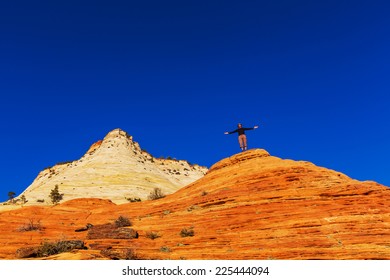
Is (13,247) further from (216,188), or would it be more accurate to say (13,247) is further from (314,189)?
(314,189)

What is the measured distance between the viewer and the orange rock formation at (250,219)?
14.8m

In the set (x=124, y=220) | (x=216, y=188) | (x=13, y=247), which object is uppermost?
(x=216, y=188)

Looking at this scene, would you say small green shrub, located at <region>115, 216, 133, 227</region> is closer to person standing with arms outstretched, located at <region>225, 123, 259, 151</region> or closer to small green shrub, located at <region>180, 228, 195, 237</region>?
small green shrub, located at <region>180, 228, 195, 237</region>

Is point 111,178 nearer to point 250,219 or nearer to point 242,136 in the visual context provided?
point 242,136

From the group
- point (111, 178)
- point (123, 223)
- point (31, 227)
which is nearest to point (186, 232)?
point (123, 223)

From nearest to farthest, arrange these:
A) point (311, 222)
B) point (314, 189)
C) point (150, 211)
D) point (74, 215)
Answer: point (311, 222), point (314, 189), point (150, 211), point (74, 215)

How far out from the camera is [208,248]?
1606 cm

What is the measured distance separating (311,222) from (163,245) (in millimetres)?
7576

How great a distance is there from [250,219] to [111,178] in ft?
132

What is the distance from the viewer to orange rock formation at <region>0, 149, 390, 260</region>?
14.8 metres

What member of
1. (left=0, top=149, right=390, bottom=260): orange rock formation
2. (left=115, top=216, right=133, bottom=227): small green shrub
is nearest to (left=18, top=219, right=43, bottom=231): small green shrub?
(left=0, top=149, right=390, bottom=260): orange rock formation

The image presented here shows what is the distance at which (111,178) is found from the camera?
5534cm

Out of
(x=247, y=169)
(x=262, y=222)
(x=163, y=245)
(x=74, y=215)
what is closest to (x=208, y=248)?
(x=163, y=245)
